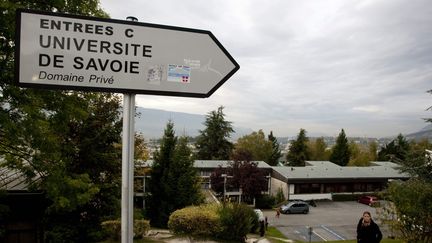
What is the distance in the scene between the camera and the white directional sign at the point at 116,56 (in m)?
2.13

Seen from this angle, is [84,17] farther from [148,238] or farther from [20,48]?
[148,238]

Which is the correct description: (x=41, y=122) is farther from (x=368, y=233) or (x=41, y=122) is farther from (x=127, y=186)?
(x=368, y=233)

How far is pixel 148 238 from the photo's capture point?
15367 millimetres

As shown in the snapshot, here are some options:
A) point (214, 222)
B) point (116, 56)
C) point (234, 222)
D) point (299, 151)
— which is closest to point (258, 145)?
point (299, 151)

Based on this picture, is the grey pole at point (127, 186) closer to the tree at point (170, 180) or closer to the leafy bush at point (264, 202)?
the tree at point (170, 180)

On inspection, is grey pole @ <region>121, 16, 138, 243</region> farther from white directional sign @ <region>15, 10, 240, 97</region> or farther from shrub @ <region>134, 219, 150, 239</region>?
shrub @ <region>134, 219, 150, 239</region>

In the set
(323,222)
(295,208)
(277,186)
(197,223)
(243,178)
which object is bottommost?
(323,222)

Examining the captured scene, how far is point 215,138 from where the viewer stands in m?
61.2

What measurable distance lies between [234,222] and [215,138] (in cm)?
4634

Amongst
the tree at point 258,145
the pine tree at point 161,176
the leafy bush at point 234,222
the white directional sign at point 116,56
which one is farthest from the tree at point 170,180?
the tree at point 258,145

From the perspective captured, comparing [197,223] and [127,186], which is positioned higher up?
[127,186]

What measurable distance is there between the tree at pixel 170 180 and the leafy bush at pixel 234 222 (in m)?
12.1

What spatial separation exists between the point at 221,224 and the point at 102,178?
20.7 feet

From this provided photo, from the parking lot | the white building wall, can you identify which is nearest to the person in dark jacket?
the parking lot
